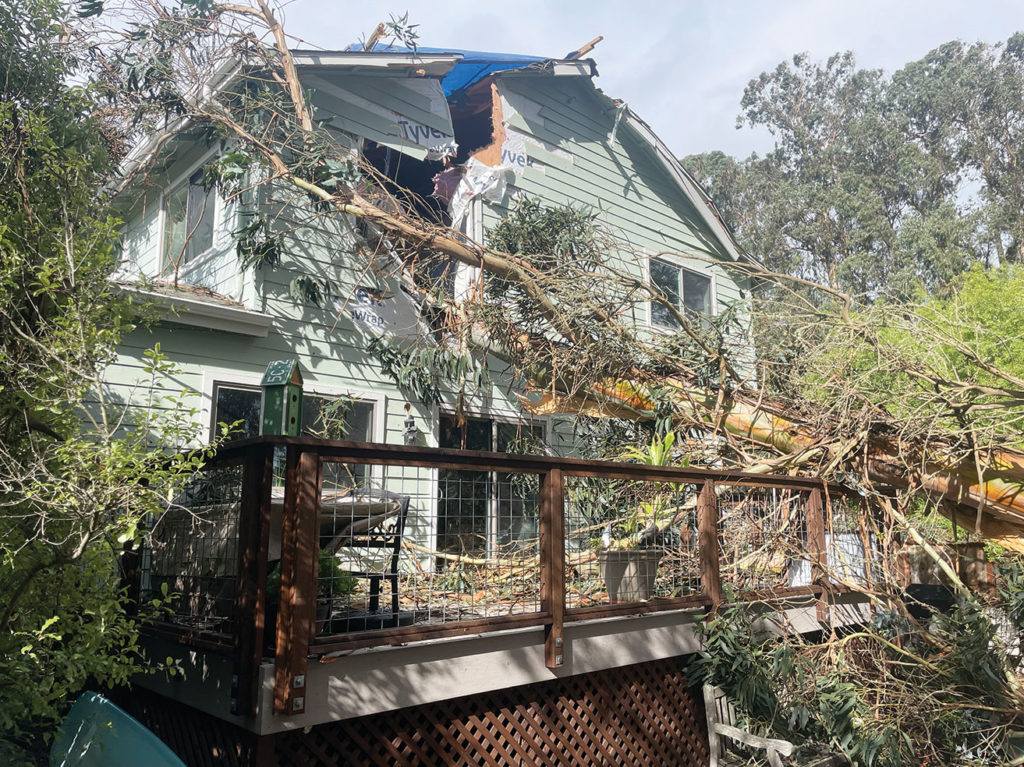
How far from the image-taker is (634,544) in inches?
240

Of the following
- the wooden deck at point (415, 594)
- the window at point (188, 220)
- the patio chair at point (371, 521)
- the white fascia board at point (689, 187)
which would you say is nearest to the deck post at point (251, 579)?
the wooden deck at point (415, 594)

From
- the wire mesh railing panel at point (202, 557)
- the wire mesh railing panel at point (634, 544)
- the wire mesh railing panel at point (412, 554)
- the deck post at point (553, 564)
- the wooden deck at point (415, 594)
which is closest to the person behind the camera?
the wooden deck at point (415, 594)

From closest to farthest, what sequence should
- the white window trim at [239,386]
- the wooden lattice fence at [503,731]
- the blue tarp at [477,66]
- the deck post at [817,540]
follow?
the wooden lattice fence at [503,731]
the deck post at [817,540]
the white window trim at [239,386]
the blue tarp at [477,66]

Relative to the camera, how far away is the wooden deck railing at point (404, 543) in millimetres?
3516

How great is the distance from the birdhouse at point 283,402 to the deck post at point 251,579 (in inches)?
25.8

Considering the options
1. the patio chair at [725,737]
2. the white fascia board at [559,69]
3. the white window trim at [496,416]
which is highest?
the white fascia board at [559,69]

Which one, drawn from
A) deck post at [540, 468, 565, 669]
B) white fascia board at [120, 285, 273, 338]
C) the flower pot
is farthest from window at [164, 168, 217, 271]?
the flower pot

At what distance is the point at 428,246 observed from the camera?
26.5 feet

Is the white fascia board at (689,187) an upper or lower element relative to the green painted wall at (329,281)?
upper

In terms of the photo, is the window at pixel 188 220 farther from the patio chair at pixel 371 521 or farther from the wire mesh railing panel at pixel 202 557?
the patio chair at pixel 371 521

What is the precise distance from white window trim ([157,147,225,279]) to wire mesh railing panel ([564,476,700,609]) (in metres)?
4.67

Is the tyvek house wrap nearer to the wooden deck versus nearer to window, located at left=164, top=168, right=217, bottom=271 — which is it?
window, located at left=164, top=168, right=217, bottom=271

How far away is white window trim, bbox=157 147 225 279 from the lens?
323 inches

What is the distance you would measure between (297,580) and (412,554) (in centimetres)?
363
